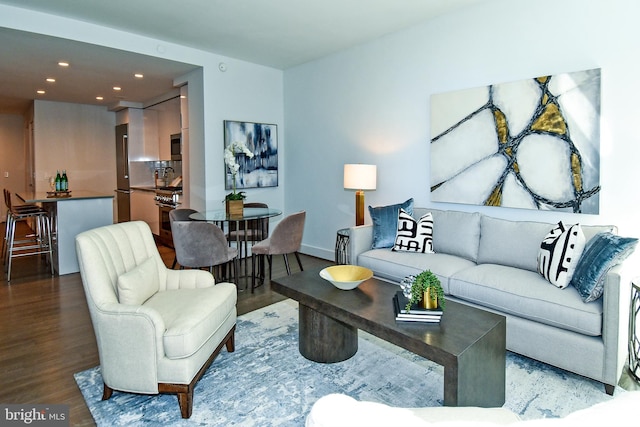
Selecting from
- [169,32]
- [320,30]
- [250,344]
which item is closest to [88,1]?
[169,32]

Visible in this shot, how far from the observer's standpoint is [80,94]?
6816mm

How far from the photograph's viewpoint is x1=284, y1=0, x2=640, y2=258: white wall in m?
2.84

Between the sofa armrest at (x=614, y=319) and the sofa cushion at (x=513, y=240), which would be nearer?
the sofa armrest at (x=614, y=319)

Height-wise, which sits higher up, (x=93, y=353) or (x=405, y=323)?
(x=405, y=323)

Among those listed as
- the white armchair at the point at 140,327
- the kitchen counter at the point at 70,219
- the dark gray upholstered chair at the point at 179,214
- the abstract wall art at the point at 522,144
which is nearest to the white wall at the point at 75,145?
the kitchen counter at the point at 70,219

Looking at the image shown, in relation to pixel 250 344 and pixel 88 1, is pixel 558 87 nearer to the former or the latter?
pixel 250 344

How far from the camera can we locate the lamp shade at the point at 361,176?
13.9ft

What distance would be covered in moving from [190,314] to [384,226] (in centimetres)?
222

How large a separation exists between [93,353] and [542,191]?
12.1ft

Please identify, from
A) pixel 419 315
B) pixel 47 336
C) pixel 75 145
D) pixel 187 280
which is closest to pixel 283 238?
pixel 187 280

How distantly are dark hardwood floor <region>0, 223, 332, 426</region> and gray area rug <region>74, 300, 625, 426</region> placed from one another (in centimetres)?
12

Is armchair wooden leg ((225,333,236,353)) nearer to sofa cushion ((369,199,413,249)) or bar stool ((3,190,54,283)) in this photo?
sofa cushion ((369,199,413,249))

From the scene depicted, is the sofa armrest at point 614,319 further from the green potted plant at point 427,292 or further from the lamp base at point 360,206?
the lamp base at point 360,206

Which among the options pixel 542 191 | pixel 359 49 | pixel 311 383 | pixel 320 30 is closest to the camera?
pixel 311 383
